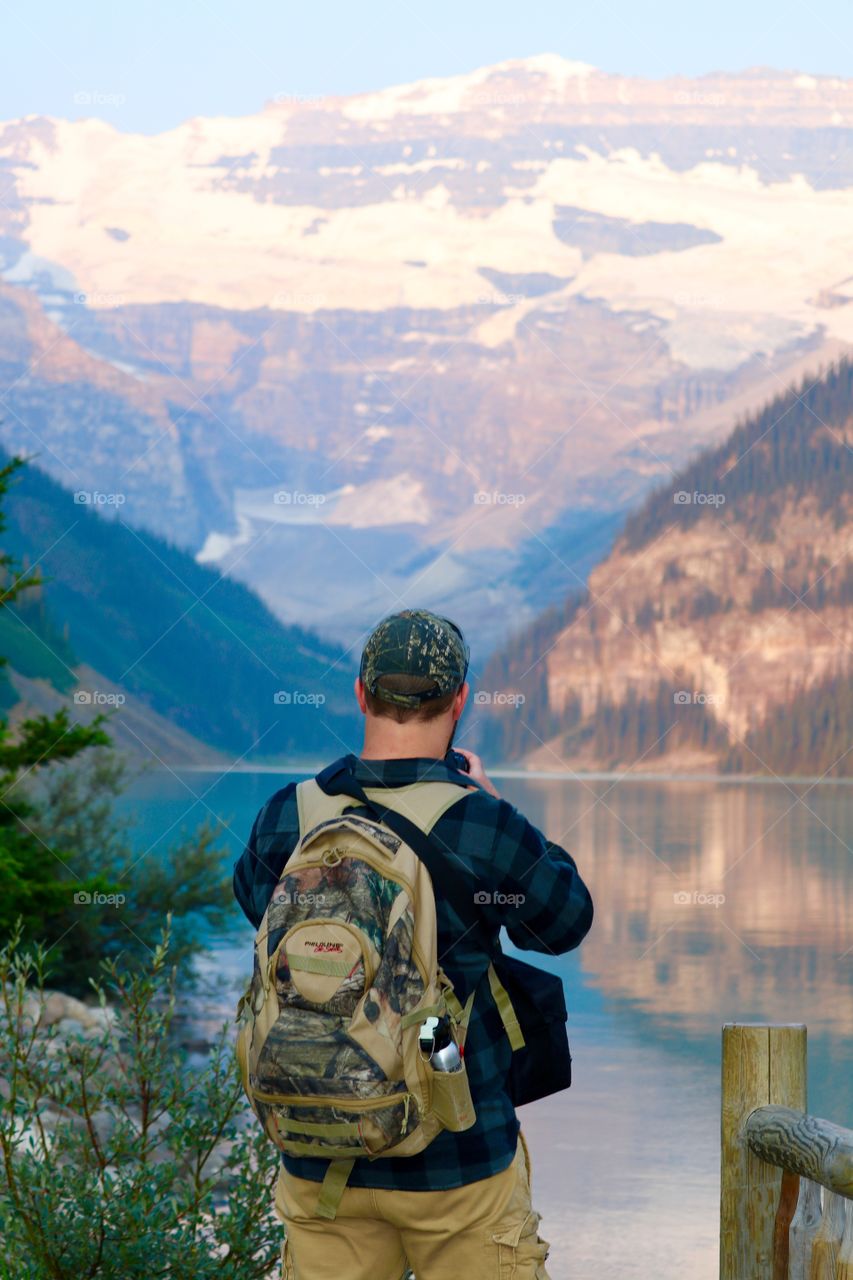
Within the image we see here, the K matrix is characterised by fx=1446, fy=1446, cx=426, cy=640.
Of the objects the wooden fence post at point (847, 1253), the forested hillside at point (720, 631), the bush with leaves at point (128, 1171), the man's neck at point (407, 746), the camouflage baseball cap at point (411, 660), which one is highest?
the camouflage baseball cap at point (411, 660)

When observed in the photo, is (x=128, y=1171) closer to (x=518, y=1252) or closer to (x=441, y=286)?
(x=518, y=1252)

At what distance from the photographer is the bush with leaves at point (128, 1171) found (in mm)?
2238

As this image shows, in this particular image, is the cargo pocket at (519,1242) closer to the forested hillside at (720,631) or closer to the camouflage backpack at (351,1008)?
the camouflage backpack at (351,1008)

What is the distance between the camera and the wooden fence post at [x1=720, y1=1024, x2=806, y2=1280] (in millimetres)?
1891

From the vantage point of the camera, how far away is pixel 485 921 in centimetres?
150

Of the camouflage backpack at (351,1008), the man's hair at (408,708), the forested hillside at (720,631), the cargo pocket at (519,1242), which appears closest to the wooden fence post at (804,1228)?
the cargo pocket at (519,1242)

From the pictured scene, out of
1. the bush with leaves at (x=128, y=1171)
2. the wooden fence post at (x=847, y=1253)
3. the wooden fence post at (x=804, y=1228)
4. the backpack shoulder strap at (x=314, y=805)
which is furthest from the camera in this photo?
the bush with leaves at (x=128, y=1171)

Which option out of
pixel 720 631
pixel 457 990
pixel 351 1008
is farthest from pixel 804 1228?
pixel 720 631

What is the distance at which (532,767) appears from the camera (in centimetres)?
6862

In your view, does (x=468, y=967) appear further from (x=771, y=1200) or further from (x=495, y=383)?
(x=495, y=383)

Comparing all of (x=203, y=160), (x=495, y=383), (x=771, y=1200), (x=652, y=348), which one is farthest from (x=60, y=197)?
(x=771, y=1200)

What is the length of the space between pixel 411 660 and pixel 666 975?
1524 inches

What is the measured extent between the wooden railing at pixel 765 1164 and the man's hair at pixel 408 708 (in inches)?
26.7

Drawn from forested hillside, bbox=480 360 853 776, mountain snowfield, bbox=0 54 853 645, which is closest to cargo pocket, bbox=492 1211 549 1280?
forested hillside, bbox=480 360 853 776
